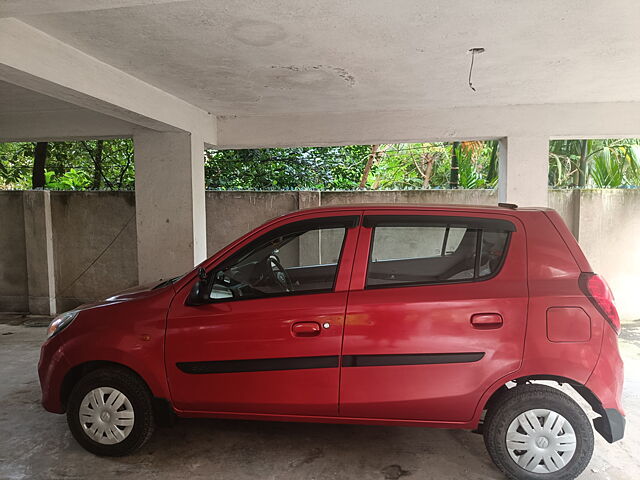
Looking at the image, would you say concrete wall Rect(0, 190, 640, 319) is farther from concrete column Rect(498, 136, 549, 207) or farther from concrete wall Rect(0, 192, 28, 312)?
concrete column Rect(498, 136, 549, 207)

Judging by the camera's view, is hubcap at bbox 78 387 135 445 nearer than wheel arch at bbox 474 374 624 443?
No

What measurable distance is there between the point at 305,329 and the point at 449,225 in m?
1.09

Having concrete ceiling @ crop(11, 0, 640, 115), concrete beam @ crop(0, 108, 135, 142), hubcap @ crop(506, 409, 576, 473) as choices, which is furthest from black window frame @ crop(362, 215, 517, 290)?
concrete beam @ crop(0, 108, 135, 142)

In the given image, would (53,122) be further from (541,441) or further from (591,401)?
(591,401)

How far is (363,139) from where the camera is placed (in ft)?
20.9

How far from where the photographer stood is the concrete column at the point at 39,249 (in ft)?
24.0

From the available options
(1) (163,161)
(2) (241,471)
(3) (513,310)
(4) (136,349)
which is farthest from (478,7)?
(1) (163,161)

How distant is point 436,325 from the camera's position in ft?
9.03

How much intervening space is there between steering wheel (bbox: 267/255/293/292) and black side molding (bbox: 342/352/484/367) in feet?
1.90

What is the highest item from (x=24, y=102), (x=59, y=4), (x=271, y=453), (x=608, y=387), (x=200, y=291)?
(x=24, y=102)

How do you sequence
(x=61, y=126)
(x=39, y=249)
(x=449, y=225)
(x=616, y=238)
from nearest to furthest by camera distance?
(x=449, y=225) → (x=61, y=126) → (x=616, y=238) → (x=39, y=249)

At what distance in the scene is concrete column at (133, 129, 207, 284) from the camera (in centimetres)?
596

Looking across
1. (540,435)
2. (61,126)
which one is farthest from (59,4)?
(61,126)

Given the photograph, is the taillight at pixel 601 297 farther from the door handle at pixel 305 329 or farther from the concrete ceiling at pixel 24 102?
the concrete ceiling at pixel 24 102
